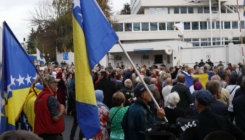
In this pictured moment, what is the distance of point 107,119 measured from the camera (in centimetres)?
712

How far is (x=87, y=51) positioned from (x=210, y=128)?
6.25ft

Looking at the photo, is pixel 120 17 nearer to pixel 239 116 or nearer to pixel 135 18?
pixel 135 18

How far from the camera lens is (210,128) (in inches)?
201

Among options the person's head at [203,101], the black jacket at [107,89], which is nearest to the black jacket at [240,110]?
the person's head at [203,101]

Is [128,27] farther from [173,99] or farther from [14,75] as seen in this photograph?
[14,75]

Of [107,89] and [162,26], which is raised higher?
[162,26]

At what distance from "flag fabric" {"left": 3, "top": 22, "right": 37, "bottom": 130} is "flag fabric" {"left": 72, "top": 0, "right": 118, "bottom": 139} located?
1075 mm

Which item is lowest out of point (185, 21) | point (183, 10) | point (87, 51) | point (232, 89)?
point (232, 89)

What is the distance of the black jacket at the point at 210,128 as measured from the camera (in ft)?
16.6

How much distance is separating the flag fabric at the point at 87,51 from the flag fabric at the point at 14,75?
1075 millimetres

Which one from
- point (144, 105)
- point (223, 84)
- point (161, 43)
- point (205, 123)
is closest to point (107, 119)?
point (144, 105)

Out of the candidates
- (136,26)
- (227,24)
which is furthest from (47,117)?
(227,24)

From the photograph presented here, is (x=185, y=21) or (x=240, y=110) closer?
(x=240, y=110)

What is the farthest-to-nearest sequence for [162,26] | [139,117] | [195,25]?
[195,25] < [162,26] < [139,117]
